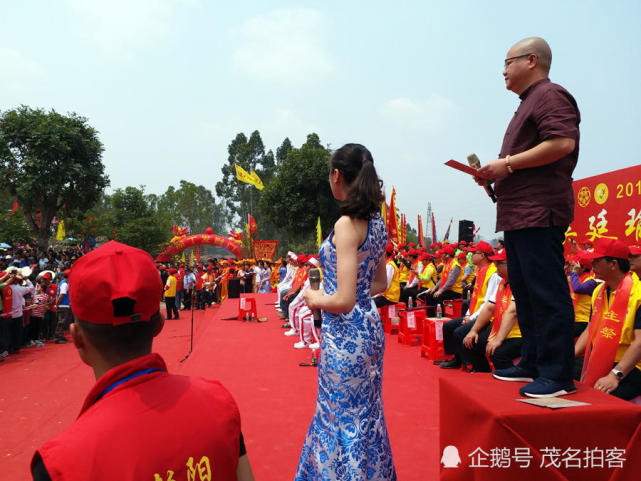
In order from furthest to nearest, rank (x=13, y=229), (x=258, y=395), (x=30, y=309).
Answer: (x=13, y=229), (x=30, y=309), (x=258, y=395)

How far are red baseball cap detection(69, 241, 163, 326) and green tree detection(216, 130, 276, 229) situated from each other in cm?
4060

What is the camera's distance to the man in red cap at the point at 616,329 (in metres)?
2.58

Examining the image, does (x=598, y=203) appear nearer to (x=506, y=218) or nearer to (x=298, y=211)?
(x=506, y=218)

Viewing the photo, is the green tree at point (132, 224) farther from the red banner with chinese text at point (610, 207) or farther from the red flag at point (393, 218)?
the red banner with chinese text at point (610, 207)

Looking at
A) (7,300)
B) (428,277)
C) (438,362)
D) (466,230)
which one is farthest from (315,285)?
(466,230)

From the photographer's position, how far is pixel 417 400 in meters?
4.26

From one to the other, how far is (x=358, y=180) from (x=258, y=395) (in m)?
3.29

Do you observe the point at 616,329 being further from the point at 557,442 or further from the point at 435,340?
the point at 435,340

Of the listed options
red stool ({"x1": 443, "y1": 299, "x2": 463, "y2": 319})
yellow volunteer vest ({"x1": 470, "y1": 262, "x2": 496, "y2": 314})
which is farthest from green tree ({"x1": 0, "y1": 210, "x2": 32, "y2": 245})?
yellow volunteer vest ({"x1": 470, "y1": 262, "x2": 496, "y2": 314})

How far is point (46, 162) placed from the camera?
61.7ft

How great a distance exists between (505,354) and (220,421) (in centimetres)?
377

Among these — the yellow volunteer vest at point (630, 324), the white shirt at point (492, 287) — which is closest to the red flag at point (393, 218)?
the white shirt at point (492, 287)

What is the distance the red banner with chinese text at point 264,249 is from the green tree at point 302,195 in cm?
267

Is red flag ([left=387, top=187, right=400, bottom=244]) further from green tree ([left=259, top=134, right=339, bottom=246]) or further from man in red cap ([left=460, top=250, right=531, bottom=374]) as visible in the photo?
green tree ([left=259, top=134, right=339, bottom=246])
